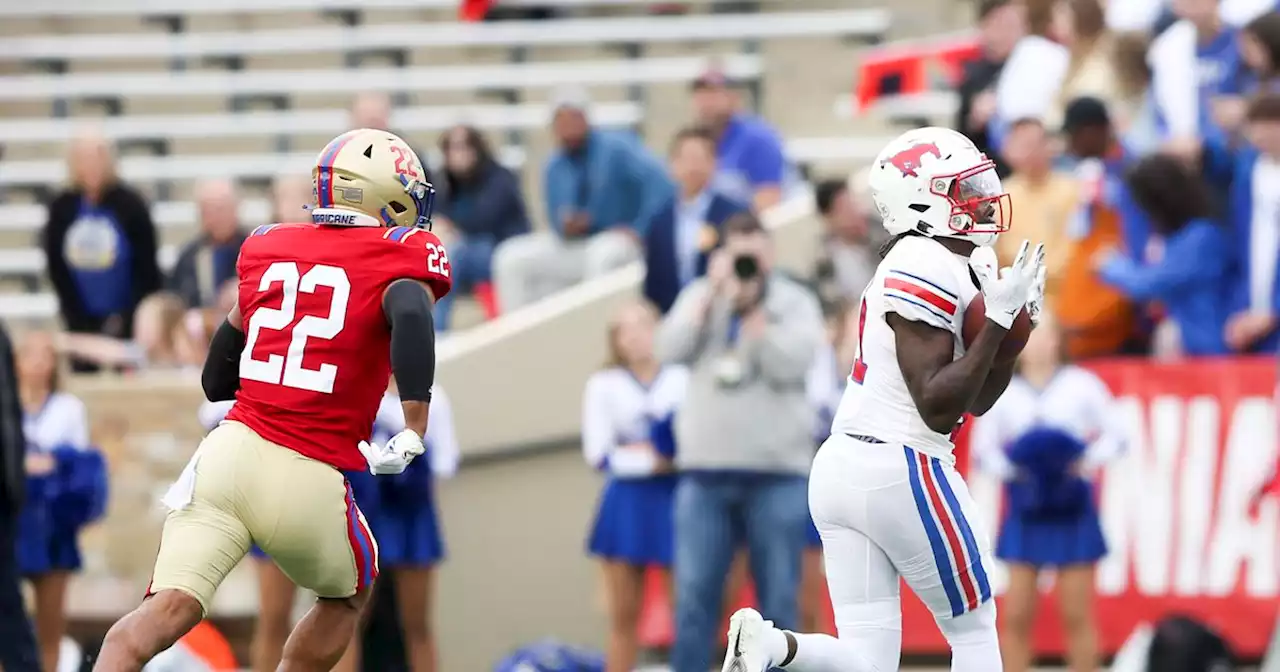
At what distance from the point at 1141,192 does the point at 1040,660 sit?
88.8 inches

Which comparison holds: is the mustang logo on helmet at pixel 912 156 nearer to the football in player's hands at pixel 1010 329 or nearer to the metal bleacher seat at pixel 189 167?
the football in player's hands at pixel 1010 329

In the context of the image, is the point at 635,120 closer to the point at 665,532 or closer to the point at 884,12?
the point at 884,12

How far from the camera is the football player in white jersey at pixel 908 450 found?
17.7ft

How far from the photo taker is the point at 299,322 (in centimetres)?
557

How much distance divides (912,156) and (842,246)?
5.24 metres

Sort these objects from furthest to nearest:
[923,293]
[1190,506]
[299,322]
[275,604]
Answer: [1190,506]
[275,604]
[299,322]
[923,293]

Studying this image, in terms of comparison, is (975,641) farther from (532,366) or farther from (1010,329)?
(532,366)

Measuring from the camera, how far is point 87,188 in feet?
39.2

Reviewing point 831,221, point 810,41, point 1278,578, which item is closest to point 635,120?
point 810,41

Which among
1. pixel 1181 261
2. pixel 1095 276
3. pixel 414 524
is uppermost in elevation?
pixel 1181 261

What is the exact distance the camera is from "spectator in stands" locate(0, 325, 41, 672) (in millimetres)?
7746

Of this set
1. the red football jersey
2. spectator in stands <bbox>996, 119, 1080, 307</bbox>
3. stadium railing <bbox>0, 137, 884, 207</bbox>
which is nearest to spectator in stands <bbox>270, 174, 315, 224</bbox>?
stadium railing <bbox>0, 137, 884, 207</bbox>

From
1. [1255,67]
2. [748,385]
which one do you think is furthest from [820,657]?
[1255,67]

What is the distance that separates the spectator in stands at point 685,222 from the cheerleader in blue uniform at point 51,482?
282 cm
